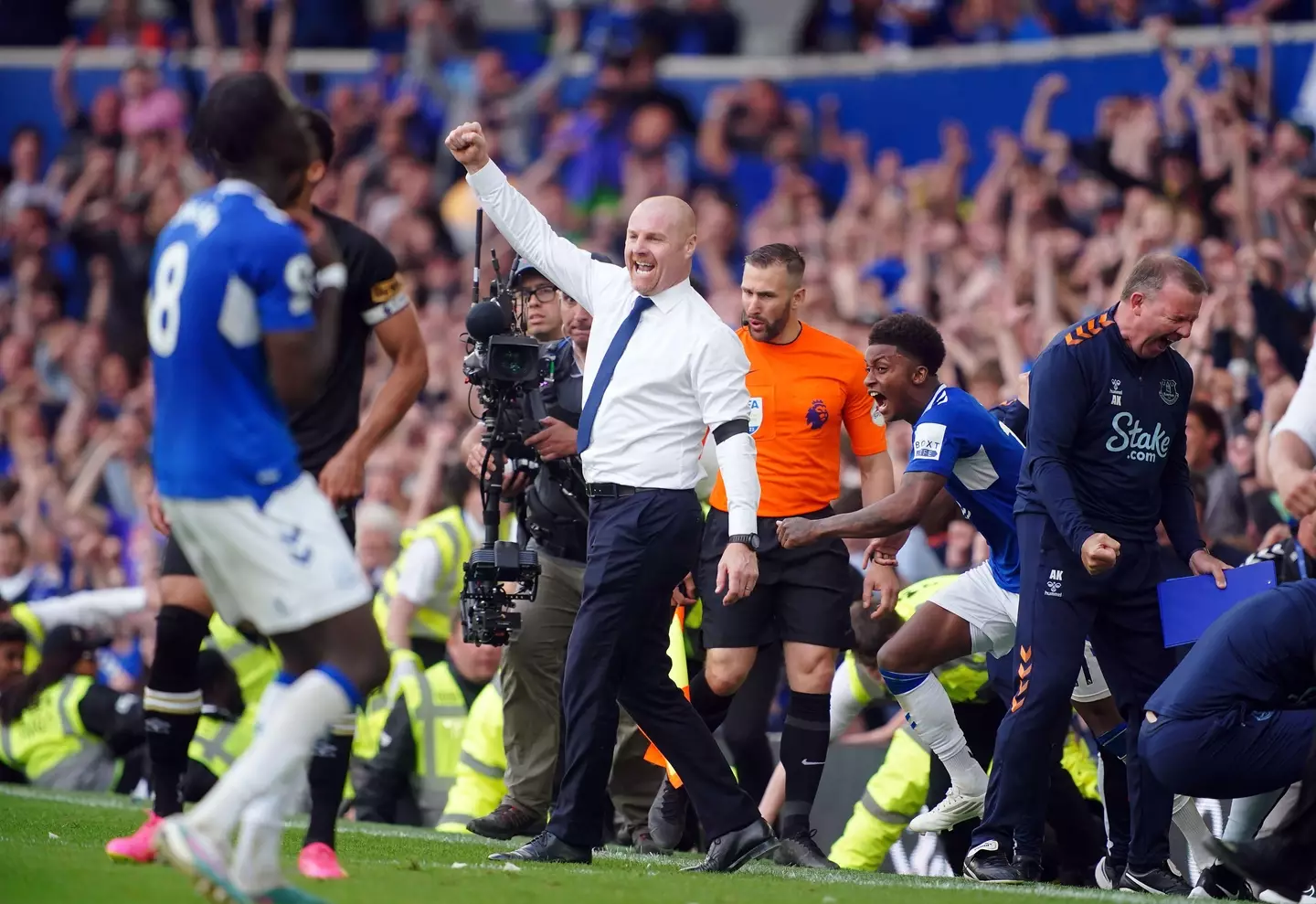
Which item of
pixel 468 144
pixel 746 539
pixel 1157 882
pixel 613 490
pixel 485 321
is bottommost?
pixel 1157 882

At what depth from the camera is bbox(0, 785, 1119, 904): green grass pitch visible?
5.34m

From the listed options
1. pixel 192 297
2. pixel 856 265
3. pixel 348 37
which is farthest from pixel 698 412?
pixel 348 37

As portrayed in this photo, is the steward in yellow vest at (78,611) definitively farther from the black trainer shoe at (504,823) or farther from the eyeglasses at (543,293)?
the eyeglasses at (543,293)

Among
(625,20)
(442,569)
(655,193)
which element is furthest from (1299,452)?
(625,20)

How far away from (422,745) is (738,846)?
13.6ft

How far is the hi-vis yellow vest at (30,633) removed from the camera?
12.1 metres

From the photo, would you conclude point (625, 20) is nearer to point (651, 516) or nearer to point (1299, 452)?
point (651, 516)

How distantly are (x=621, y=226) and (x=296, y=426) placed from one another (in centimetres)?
970

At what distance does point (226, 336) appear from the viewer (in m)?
5.05

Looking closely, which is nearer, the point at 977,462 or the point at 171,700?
the point at 171,700

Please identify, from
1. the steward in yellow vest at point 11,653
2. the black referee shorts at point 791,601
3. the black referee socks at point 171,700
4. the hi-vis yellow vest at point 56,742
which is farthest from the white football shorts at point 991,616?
the steward in yellow vest at point 11,653

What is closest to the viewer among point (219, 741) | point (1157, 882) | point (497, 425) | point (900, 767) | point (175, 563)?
point (175, 563)

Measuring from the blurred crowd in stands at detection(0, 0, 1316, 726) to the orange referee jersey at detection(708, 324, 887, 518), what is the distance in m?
1.50

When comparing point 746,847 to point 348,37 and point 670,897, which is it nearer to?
point 670,897
